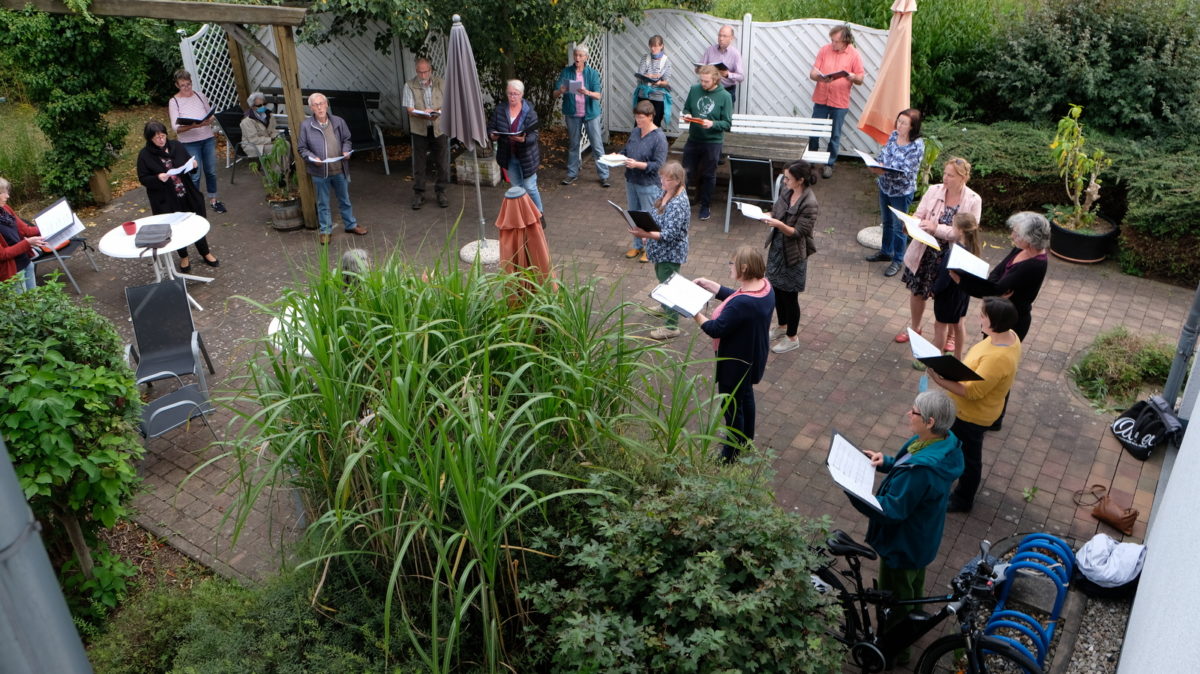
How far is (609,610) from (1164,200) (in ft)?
25.8

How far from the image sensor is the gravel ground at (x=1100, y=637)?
4.54 metres

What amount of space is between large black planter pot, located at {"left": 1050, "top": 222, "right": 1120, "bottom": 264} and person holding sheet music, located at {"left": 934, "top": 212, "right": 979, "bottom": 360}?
9.88 feet

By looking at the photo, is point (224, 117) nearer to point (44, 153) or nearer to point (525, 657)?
point (44, 153)

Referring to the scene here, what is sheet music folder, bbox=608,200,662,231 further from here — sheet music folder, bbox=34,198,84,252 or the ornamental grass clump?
sheet music folder, bbox=34,198,84,252

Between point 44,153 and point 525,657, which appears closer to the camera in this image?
point 525,657

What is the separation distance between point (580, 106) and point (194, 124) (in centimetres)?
481

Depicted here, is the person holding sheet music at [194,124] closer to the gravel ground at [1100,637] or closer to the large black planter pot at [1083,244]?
the large black planter pot at [1083,244]

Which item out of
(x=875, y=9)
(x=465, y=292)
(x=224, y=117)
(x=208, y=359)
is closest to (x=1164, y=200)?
(x=875, y=9)

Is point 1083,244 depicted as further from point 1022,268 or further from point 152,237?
point 152,237

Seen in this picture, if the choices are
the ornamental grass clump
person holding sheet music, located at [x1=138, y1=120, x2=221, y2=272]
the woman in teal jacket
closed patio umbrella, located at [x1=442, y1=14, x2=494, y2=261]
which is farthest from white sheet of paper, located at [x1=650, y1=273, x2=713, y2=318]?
the woman in teal jacket

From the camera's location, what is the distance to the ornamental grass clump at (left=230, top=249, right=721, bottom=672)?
11.7 feet

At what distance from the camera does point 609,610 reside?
3432 mm

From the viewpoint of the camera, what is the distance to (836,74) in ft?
36.9

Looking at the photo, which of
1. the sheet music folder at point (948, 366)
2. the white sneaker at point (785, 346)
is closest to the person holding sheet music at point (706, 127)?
the white sneaker at point (785, 346)
